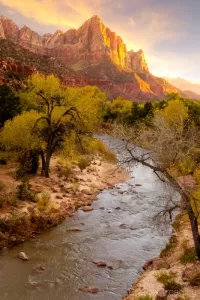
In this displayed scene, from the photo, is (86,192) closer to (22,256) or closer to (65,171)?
(65,171)

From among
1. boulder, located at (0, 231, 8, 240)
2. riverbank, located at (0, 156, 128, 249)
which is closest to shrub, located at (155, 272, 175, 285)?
riverbank, located at (0, 156, 128, 249)

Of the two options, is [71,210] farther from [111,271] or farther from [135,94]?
[135,94]

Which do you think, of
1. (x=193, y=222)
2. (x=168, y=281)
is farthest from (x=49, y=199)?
(x=193, y=222)

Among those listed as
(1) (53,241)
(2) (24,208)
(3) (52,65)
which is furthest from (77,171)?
(3) (52,65)

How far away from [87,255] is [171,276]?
546 cm

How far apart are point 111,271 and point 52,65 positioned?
4986 inches

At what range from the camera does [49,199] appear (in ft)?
79.6

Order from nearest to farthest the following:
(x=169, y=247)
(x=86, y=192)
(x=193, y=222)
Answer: (x=193, y=222) < (x=169, y=247) < (x=86, y=192)

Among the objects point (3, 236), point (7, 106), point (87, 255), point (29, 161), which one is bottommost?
point (87, 255)

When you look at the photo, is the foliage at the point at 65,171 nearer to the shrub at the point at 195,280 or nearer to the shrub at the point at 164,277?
the shrub at the point at 164,277

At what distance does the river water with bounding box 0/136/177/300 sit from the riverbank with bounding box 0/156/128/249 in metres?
0.77

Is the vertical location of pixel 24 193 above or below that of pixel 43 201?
above

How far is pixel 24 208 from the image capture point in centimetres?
2152

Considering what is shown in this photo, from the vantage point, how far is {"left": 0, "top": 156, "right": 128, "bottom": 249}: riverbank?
63.0 feet
